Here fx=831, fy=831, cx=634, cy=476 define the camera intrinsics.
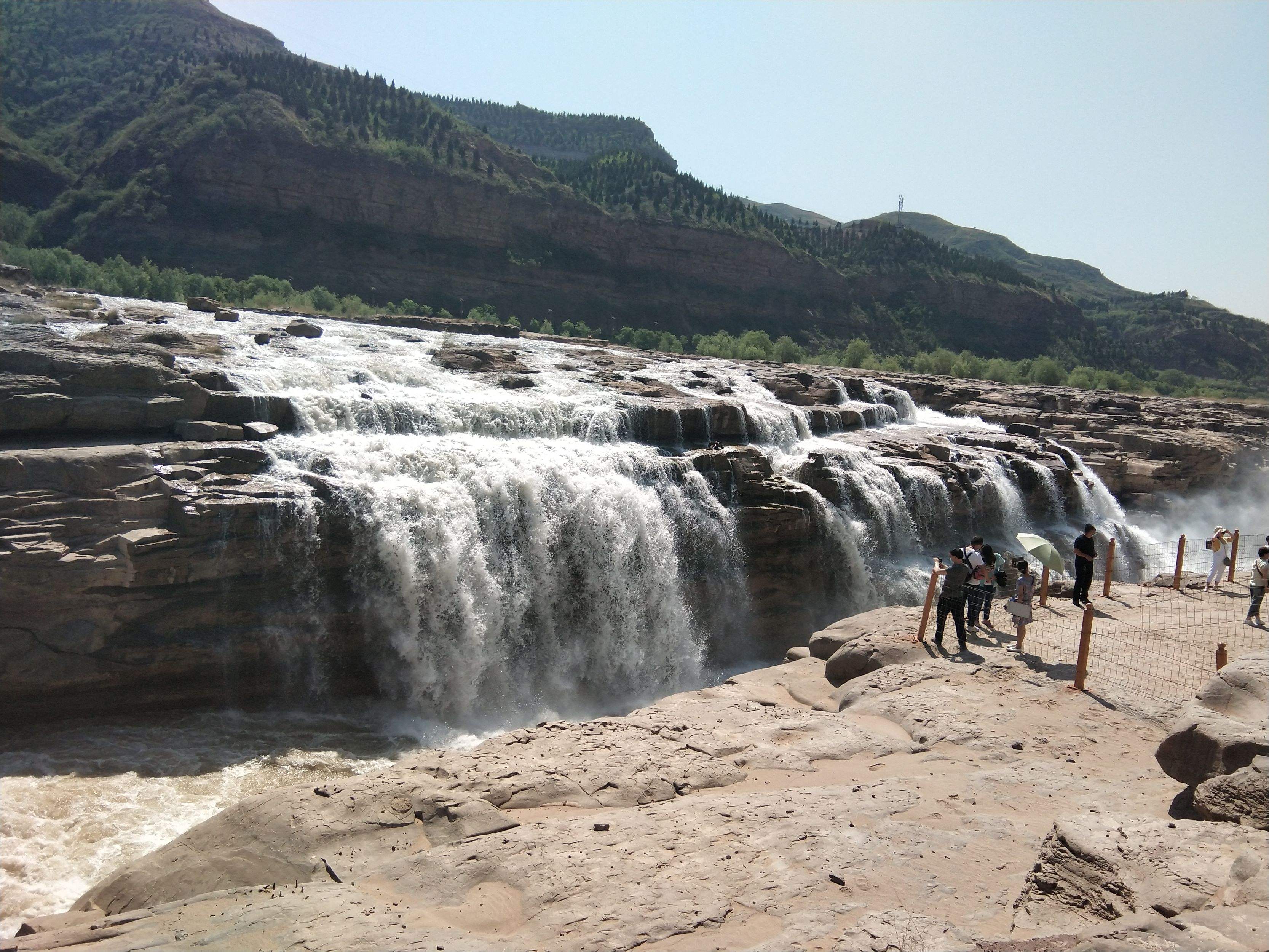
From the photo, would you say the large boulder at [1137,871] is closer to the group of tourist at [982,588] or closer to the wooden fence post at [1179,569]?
the group of tourist at [982,588]

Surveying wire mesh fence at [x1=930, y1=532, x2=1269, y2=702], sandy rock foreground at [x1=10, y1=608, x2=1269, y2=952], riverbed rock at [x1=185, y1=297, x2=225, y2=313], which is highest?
riverbed rock at [x1=185, y1=297, x2=225, y2=313]

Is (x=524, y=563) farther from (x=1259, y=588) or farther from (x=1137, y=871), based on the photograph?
(x=1259, y=588)

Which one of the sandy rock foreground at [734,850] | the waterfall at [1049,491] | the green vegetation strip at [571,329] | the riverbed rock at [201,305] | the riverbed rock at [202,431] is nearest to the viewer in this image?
the sandy rock foreground at [734,850]

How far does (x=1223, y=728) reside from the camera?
279 inches

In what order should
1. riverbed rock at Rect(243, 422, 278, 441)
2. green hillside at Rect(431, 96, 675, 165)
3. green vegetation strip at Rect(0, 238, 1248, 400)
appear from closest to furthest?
riverbed rock at Rect(243, 422, 278, 441) < green vegetation strip at Rect(0, 238, 1248, 400) < green hillside at Rect(431, 96, 675, 165)

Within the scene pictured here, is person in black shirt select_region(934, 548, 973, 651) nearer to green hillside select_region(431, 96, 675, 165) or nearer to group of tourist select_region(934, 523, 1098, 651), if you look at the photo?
group of tourist select_region(934, 523, 1098, 651)

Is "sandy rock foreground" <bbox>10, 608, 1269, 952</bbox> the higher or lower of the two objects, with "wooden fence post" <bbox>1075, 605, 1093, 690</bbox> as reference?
lower

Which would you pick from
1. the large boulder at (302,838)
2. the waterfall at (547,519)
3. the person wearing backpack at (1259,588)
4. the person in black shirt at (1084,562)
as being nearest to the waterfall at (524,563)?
the waterfall at (547,519)

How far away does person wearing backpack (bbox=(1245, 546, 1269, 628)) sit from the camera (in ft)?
42.2

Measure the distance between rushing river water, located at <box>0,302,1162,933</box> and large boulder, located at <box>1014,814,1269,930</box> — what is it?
29.4 feet

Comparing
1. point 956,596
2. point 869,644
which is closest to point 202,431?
point 869,644

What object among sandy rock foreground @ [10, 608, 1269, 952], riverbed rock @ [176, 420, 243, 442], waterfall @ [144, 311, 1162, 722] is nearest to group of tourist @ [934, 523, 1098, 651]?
sandy rock foreground @ [10, 608, 1269, 952]

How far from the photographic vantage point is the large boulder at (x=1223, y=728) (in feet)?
22.4

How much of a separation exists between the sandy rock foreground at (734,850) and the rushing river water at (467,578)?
3572 millimetres
